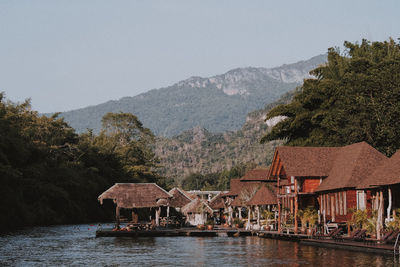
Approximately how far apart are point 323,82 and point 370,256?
37.5 meters

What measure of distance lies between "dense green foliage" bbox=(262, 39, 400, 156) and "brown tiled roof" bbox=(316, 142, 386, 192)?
7093 mm

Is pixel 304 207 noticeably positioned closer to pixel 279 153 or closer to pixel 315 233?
pixel 279 153

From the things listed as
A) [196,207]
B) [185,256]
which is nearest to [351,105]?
[196,207]

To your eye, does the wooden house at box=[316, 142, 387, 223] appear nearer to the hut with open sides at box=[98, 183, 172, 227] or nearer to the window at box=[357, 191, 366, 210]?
the window at box=[357, 191, 366, 210]

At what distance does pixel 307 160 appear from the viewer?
51188 mm

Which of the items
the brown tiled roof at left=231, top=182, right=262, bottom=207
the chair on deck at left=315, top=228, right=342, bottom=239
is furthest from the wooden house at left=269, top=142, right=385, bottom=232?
the brown tiled roof at left=231, top=182, right=262, bottom=207

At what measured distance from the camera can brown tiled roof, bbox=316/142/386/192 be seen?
4409cm

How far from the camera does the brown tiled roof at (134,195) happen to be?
62719 mm

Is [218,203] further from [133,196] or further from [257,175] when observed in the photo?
[133,196]

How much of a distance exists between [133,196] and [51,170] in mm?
36030

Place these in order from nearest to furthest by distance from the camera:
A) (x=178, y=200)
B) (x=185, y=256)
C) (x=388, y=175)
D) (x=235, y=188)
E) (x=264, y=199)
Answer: (x=388, y=175), (x=185, y=256), (x=264, y=199), (x=178, y=200), (x=235, y=188)

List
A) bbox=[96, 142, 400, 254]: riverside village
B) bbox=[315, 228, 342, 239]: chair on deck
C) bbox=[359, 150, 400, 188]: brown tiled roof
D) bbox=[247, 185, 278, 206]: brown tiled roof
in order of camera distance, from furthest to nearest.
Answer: bbox=[247, 185, 278, 206]: brown tiled roof < bbox=[315, 228, 342, 239]: chair on deck < bbox=[96, 142, 400, 254]: riverside village < bbox=[359, 150, 400, 188]: brown tiled roof

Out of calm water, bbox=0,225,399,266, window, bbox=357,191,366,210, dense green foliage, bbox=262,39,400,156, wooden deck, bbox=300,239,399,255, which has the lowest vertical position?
calm water, bbox=0,225,399,266

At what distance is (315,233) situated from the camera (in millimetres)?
44375
